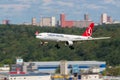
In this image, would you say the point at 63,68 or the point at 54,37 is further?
the point at 63,68

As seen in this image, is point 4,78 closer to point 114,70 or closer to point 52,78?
point 52,78

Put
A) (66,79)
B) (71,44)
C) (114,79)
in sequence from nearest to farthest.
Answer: (71,44), (114,79), (66,79)

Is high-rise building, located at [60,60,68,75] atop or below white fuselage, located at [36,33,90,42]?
below

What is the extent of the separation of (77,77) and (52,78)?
8663 mm

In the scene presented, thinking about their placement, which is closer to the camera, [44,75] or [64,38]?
[64,38]

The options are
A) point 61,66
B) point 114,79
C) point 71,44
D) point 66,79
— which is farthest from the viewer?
point 61,66

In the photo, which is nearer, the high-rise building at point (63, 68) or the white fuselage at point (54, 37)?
the white fuselage at point (54, 37)

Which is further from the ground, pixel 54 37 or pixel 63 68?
pixel 54 37

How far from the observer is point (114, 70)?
19788 centimetres

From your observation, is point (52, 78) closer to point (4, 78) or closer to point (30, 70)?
point (4, 78)

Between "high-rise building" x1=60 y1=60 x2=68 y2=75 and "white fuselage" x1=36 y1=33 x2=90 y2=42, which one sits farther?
"high-rise building" x1=60 y1=60 x2=68 y2=75

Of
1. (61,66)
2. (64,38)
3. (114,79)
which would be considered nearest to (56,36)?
(64,38)

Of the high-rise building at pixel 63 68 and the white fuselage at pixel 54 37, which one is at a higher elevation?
the white fuselage at pixel 54 37

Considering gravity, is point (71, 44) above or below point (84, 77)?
above
